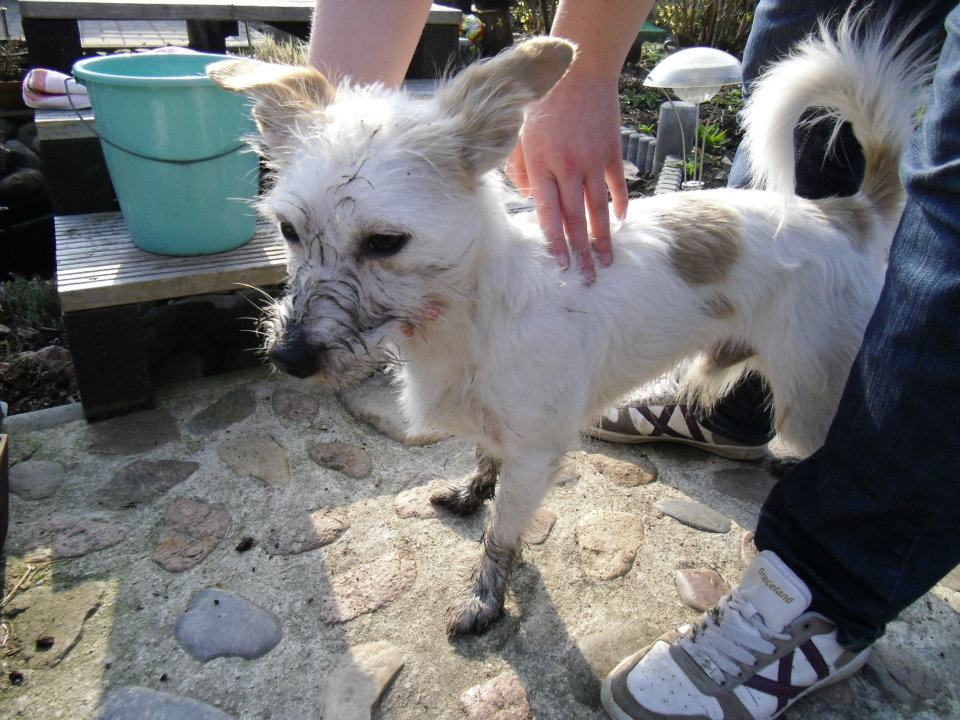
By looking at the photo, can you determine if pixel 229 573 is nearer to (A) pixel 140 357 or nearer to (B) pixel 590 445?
(A) pixel 140 357

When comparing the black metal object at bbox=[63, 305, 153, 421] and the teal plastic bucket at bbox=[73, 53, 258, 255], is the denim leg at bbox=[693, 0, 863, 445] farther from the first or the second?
the black metal object at bbox=[63, 305, 153, 421]

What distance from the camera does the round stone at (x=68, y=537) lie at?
2.41 meters

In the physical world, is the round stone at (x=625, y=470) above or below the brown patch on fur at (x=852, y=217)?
below

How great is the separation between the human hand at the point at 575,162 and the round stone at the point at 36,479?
2.22 m

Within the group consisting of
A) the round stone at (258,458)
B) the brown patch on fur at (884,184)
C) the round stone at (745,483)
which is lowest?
the round stone at (258,458)

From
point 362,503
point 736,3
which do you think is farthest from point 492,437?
point 736,3

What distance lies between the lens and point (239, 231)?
3559 mm

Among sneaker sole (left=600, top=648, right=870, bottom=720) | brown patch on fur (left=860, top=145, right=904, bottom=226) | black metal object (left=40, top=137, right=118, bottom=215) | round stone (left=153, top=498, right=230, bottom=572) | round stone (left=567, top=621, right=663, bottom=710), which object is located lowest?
round stone (left=153, top=498, right=230, bottom=572)

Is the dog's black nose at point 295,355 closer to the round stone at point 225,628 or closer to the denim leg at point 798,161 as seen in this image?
the round stone at point 225,628

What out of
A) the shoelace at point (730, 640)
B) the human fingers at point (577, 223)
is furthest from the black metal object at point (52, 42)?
the shoelace at point (730, 640)

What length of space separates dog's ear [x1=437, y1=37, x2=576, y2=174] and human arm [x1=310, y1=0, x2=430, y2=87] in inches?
20.6

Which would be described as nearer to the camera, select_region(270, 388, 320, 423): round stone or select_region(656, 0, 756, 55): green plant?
select_region(270, 388, 320, 423): round stone

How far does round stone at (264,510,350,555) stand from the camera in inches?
99.0

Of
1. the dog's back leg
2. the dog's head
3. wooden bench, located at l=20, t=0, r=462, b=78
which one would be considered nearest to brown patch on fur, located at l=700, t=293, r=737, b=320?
the dog's head
